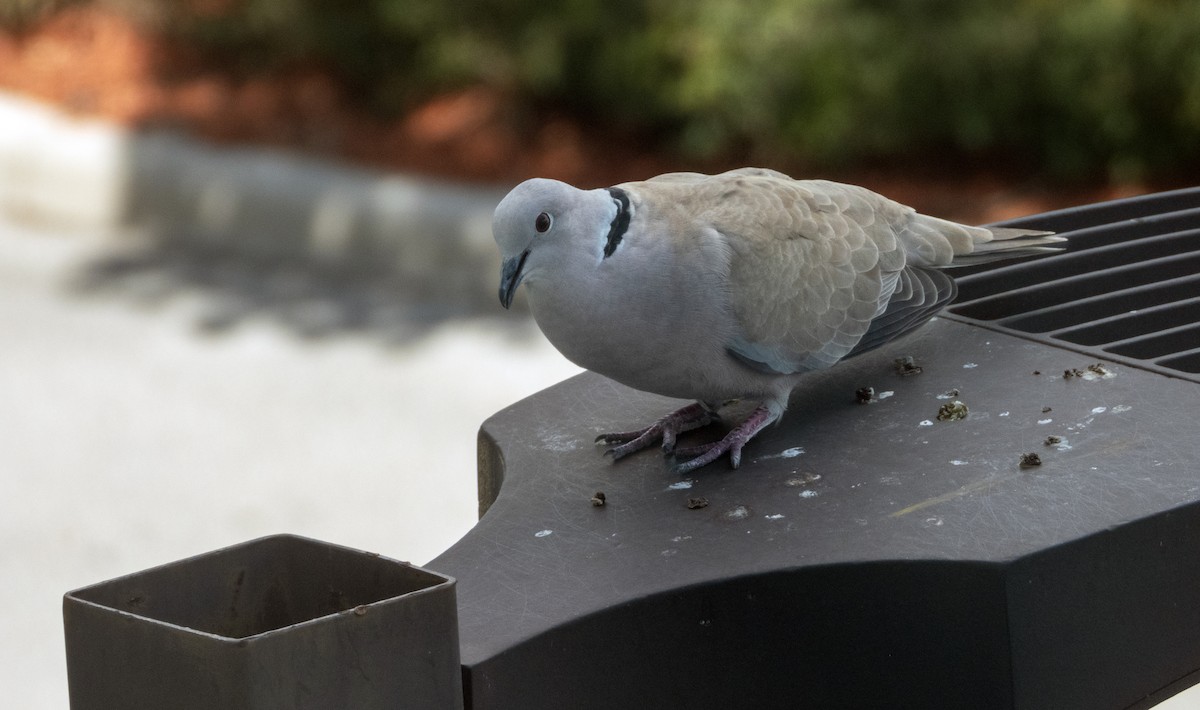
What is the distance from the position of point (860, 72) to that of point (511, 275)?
171 inches

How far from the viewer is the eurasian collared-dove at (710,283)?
2012 mm

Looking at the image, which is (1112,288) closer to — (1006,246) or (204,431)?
(1006,246)

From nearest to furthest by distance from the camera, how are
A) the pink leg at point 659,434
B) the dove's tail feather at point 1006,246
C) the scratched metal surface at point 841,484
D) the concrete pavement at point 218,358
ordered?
the scratched metal surface at point 841,484, the pink leg at point 659,434, the dove's tail feather at point 1006,246, the concrete pavement at point 218,358

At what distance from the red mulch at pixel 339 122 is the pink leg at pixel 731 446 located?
160 inches

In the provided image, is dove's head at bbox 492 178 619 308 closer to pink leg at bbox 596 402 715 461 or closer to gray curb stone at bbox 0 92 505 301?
pink leg at bbox 596 402 715 461

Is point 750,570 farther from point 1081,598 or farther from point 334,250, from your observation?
point 334,250

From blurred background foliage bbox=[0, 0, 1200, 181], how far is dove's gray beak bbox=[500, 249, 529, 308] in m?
4.18

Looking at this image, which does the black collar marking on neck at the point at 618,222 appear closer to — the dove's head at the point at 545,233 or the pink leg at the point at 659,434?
the dove's head at the point at 545,233

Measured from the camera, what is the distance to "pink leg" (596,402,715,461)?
2.11 metres

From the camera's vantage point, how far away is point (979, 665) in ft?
5.19

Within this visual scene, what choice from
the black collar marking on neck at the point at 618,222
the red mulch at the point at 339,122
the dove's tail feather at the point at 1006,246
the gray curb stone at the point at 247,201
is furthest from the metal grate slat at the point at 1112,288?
the gray curb stone at the point at 247,201

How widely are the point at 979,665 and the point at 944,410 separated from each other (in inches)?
21.0

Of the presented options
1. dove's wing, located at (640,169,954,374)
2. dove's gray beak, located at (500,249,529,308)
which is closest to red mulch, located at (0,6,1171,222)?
dove's wing, located at (640,169,954,374)

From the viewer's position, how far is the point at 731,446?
6.78 feet
